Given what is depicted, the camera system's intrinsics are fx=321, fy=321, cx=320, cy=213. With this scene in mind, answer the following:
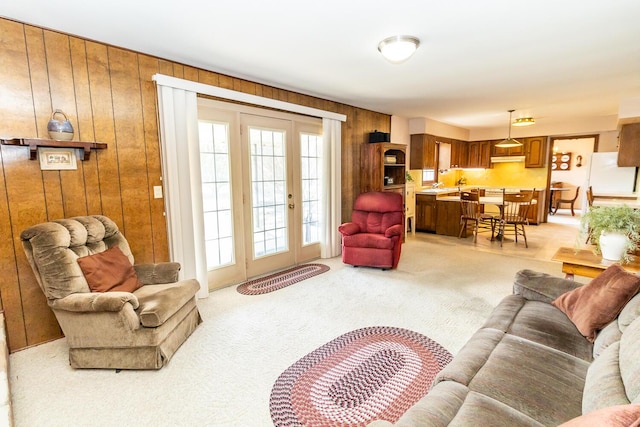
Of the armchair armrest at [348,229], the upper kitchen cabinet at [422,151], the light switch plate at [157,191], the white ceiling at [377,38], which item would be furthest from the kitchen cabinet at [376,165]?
the light switch plate at [157,191]

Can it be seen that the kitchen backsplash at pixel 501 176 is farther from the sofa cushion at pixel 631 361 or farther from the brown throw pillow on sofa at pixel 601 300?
the sofa cushion at pixel 631 361

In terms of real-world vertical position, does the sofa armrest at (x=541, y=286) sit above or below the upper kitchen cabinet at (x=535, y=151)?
below

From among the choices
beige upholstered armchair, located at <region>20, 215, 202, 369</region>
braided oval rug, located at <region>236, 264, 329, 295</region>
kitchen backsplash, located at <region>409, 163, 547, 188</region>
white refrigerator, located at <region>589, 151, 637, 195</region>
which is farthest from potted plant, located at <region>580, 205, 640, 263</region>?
kitchen backsplash, located at <region>409, 163, 547, 188</region>

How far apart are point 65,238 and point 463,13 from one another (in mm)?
3194

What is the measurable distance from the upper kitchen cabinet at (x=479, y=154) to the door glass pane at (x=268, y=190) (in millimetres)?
6266

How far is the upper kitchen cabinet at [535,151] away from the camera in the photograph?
7.52 metres

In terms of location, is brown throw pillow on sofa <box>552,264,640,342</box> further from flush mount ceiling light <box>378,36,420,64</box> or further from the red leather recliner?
the red leather recliner

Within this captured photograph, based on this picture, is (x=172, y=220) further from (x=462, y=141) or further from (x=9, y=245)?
(x=462, y=141)

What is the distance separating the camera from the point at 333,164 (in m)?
4.91

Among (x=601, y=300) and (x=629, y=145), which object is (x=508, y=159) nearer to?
(x=629, y=145)

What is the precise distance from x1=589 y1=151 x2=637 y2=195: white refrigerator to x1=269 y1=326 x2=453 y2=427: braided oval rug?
612 cm

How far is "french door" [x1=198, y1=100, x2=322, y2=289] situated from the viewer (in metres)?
3.66

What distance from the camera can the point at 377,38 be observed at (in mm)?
2623

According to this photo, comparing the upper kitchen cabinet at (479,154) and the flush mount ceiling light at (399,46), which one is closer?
the flush mount ceiling light at (399,46)
